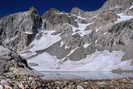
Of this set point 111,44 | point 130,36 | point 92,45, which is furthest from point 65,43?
point 130,36

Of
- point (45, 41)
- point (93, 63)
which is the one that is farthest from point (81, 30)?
point (93, 63)

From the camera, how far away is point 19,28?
19150 centimetres

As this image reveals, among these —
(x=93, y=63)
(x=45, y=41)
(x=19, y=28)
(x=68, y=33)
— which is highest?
(x=19, y=28)

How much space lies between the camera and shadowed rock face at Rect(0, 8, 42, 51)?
179 m

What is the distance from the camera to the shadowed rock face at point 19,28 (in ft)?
586

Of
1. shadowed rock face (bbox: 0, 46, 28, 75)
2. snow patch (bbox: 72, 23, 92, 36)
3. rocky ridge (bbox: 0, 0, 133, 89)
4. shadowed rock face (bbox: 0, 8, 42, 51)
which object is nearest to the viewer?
shadowed rock face (bbox: 0, 46, 28, 75)

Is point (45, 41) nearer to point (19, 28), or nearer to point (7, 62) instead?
point (19, 28)

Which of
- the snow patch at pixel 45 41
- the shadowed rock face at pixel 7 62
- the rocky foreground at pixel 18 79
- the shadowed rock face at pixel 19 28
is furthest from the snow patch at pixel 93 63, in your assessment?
the rocky foreground at pixel 18 79

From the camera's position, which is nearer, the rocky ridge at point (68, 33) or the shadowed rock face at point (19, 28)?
the rocky ridge at point (68, 33)

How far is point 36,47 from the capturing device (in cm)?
16788

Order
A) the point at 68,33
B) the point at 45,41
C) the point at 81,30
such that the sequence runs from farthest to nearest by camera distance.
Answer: the point at 45,41 < the point at 81,30 < the point at 68,33

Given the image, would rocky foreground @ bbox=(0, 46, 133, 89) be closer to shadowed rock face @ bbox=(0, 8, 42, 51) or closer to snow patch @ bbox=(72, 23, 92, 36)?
snow patch @ bbox=(72, 23, 92, 36)

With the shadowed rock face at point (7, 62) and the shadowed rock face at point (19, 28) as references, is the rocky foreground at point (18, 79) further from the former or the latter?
the shadowed rock face at point (19, 28)

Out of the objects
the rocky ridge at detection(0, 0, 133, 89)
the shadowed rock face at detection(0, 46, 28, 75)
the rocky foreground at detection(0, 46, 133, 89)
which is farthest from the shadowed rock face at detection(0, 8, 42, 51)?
the rocky foreground at detection(0, 46, 133, 89)
